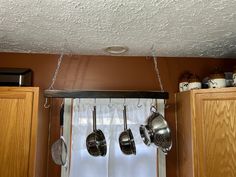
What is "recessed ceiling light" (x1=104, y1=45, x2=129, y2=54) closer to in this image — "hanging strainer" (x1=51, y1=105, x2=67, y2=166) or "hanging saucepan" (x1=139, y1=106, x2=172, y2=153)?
"hanging saucepan" (x1=139, y1=106, x2=172, y2=153)

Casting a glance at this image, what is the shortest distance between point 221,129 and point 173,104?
0.47 meters

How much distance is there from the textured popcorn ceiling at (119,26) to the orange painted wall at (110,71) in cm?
10

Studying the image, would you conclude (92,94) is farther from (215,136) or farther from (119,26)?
(215,136)

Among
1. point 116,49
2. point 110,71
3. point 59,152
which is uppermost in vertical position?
point 116,49

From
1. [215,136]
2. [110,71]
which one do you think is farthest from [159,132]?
[110,71]

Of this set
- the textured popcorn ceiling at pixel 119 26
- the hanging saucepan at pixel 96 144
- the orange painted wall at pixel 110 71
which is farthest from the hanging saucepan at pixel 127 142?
the textured popcorn ceiling at pixel 119 26

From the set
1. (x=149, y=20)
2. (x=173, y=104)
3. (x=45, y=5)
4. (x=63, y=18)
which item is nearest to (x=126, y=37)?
(x=149, y=20)

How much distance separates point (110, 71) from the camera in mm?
1961

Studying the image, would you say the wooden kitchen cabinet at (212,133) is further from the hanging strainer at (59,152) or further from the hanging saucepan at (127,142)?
the hanging strainer at (59,152)

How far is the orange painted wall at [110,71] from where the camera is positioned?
74.6 inches

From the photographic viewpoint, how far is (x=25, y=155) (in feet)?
4.85

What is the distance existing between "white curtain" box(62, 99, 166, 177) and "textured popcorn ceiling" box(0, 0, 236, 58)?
0.42 m

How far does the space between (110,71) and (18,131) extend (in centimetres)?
82

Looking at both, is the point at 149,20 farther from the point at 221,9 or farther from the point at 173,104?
the point at 173,104
